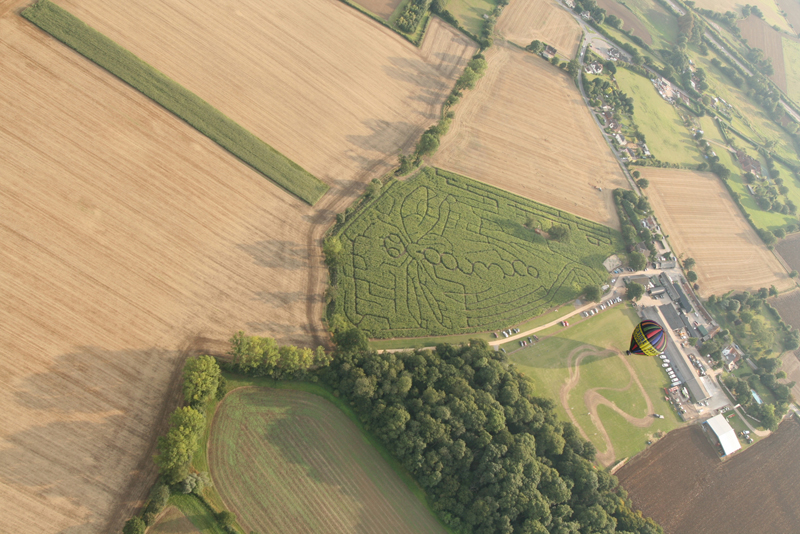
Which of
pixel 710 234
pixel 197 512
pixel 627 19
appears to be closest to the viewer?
pixel 197 512

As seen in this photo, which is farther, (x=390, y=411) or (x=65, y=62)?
(x=65, y=62)

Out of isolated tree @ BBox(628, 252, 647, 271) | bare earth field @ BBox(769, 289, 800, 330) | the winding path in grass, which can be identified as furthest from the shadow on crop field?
bare earth field @ BBox(769, 289, 800, 330)

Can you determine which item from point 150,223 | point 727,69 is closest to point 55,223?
point 150,223

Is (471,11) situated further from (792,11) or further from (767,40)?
(792,11)

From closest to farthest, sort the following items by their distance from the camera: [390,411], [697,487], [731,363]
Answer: [390,411] < [697,487] < [731,363]

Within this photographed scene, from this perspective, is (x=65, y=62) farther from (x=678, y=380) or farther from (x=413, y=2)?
(x=678, y=380)

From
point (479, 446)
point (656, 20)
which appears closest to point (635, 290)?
point (479, 446)

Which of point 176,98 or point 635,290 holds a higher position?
point 635,290
